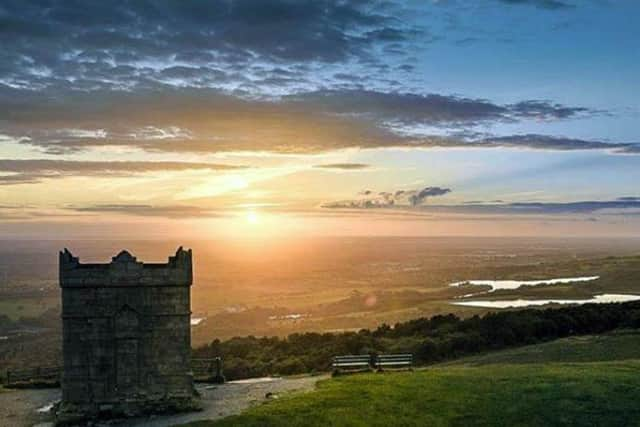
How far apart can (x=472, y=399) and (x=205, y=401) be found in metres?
10.9

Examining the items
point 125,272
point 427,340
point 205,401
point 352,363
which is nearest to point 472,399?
point 352,363

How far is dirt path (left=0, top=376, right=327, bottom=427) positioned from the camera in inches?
1051

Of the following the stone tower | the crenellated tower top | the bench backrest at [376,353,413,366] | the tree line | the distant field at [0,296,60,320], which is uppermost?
the crenellated tower top

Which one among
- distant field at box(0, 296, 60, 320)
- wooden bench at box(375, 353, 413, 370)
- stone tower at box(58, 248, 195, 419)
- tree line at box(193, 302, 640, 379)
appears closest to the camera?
stone tower at box(58, 248, 195, 419)

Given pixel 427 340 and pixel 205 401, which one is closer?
pixel 205 401

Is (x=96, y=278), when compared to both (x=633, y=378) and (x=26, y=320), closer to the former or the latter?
(x=633, y=378)

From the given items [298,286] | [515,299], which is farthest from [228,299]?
[515,299]

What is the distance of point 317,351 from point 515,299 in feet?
223

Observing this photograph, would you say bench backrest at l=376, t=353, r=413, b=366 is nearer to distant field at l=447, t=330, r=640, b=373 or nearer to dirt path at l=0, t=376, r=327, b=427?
dirt path at l=0, t=376, r=327, b=427

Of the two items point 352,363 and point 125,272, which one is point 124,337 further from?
point 352,363

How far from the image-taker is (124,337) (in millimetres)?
28188

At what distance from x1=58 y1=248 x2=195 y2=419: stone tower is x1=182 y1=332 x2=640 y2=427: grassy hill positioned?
428 cm

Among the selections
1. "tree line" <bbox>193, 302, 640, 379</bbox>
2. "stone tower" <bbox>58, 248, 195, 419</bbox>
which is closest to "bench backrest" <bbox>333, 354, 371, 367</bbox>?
"tree line" <bbox>193, 302, 640, 379</bbox>

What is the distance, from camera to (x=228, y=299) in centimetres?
12731
